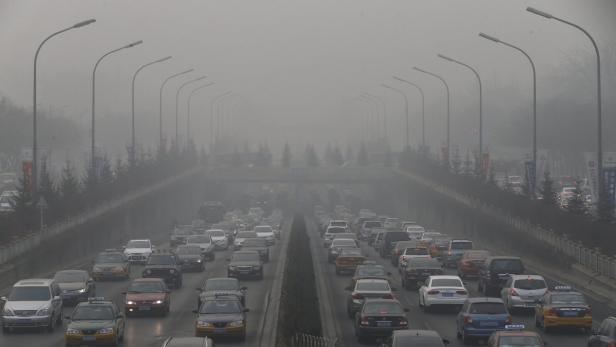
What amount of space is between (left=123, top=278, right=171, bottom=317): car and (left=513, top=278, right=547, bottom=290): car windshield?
1073cm

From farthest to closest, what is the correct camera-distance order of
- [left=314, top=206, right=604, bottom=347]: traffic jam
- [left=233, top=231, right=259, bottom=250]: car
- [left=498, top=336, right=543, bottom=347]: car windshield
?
[left=233, top=231, right=259, bottom=250]: car < [left=314, top=206, right=604, bottom=347]: traffic jam < [left=498, top=336, right=543, bottom=347]: car windshield

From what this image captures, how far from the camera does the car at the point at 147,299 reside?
37625mm

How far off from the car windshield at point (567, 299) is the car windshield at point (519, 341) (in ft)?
30.7

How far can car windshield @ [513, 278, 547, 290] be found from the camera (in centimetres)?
3759

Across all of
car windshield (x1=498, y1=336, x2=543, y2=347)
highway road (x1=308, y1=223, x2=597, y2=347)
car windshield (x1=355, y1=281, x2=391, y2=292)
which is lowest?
highway road (x1=308, y1=223, x2=597, y2=347)

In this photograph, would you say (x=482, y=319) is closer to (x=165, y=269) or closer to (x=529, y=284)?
(x=529, y=284)

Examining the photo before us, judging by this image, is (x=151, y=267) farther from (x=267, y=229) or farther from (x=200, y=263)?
(x=267, y=229)

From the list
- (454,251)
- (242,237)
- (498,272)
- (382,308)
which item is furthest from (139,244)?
(382,308)

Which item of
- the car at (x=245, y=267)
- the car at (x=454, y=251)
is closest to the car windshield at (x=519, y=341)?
the car at (x=245, y=267)

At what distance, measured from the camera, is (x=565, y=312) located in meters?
31.9

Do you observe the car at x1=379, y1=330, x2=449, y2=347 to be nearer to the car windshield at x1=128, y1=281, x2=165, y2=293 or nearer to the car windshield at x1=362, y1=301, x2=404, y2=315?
the car windshield at x1=362, y1=301, x2=404, y2=315

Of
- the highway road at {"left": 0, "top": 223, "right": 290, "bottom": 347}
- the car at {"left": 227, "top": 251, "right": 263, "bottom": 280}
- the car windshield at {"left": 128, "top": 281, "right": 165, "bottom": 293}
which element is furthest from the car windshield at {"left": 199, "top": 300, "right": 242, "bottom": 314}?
the car at {"left": 227, "top": 251, "right": 263, "bottom": 280}

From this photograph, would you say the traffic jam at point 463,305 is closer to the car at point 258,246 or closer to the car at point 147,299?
the car at point 147,299

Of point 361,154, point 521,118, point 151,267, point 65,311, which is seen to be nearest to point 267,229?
point 151,267
